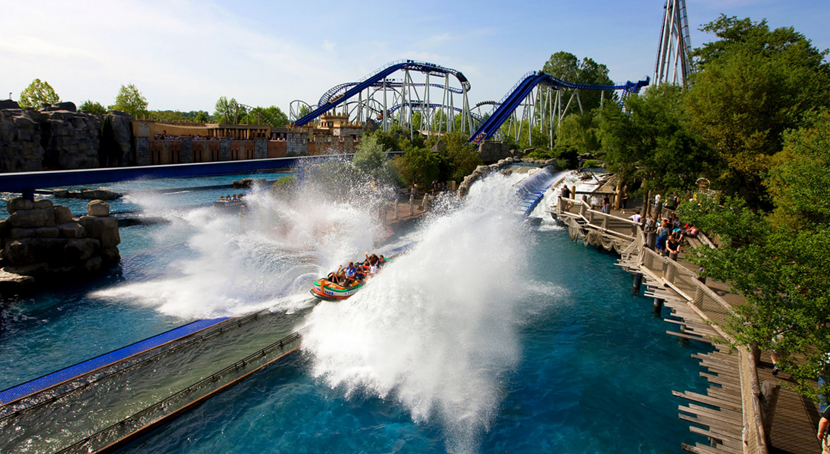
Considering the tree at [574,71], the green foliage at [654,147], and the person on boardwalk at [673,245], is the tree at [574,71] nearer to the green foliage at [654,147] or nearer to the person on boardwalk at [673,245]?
the green foliage at [654,147]

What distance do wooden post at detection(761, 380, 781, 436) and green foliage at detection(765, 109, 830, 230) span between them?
358cm

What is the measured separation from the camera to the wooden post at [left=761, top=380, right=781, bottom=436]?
684cm

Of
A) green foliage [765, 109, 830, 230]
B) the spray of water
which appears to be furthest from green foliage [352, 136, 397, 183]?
green foliage [765, 109, 830, 230]

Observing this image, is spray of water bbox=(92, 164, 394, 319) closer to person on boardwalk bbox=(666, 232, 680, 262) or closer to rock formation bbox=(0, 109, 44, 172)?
person on boardwalk bbox=(666, 232, 680, 262)

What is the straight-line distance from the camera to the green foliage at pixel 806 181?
8.62 meters

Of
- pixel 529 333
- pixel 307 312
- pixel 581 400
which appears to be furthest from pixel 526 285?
pixel 307 312

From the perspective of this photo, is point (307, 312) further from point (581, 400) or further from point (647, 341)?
point (647, 341)

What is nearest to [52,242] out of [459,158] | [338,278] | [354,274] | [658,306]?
[338,278]

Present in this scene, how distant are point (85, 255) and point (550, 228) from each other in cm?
2603

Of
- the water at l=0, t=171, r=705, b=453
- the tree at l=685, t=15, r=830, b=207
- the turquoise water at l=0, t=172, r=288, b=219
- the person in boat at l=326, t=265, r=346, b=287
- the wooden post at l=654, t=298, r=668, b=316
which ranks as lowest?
the water at l=0, t=171, r=705, b=453

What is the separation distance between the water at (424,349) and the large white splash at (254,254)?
0.12m

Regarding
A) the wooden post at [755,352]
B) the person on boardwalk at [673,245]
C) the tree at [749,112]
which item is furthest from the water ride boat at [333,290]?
the tree at [749,112]

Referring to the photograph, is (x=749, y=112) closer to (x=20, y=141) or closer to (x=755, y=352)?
(x=755, y=352)

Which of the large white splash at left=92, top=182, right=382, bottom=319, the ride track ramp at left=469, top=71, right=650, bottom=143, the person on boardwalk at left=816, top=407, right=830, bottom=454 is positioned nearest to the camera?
the person on boardwalk at left=816, top=407, right=830, bottom=454
